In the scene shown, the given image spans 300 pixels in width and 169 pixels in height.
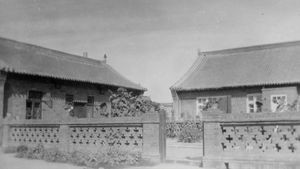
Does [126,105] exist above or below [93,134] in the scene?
above

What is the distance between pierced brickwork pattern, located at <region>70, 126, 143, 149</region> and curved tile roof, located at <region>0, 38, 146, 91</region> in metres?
6.74

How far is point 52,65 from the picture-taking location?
76.1 feet

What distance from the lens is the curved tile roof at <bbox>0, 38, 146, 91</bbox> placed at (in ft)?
63.3

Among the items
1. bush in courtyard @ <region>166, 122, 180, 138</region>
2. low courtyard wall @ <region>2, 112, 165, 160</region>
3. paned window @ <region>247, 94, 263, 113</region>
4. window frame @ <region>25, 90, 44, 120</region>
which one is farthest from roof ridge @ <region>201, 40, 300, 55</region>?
low courtyard wall @ <region>2, 112, 165, 160</region>

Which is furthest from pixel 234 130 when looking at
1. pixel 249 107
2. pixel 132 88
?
pixel 132 88

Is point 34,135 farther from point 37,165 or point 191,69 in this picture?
point 191,69

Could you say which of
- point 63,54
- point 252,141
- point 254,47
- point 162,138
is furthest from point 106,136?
point 254,47

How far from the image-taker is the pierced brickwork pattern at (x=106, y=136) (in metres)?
11.1

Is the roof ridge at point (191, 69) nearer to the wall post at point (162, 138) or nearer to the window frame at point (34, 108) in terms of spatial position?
the window frame at point (34, 108)

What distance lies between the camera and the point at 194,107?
26125mm

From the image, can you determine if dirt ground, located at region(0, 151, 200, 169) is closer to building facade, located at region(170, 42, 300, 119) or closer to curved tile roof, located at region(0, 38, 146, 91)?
curved tile roof, located at region(0, 38, 146, 91)

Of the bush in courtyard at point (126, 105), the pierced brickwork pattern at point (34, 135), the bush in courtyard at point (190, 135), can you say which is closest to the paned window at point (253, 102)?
the bush in courtyard at point (190, 135)

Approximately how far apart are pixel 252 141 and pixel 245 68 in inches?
701

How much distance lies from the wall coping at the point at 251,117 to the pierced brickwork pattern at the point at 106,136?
2465mm
